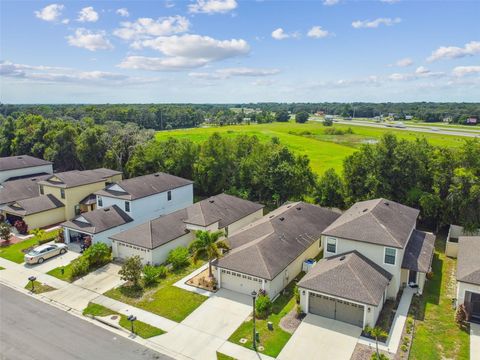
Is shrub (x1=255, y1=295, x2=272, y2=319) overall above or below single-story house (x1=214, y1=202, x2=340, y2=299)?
below

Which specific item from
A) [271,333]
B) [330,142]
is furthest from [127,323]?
[330,142]

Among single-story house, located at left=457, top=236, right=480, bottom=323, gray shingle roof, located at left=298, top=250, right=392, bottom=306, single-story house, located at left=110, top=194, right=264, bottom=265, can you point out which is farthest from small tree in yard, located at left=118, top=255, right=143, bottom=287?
single-story house, located at left=457, top=236, right=480, bottom=323

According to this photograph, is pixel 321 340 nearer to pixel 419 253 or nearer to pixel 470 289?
pixel 470 289

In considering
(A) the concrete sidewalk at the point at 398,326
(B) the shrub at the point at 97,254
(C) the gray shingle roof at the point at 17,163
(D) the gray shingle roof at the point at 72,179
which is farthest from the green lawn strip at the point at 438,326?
(C) the gray shingle roof at the point at 17,163

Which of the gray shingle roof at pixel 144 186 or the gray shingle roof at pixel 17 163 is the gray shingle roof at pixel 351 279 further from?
the gray shingle roof at pixel 17 163

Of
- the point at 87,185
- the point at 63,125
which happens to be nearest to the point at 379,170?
the point at 87,185

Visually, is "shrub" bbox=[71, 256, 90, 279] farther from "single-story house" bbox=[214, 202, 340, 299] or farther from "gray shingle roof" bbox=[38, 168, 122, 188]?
"gray shingle roof" bbox=[38, 168, 122, 188]
